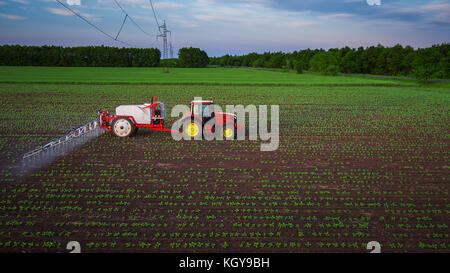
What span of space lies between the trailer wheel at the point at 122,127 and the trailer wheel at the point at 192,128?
2785 mm

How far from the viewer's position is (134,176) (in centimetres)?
1129

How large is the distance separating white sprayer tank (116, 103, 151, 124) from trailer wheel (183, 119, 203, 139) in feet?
6.49

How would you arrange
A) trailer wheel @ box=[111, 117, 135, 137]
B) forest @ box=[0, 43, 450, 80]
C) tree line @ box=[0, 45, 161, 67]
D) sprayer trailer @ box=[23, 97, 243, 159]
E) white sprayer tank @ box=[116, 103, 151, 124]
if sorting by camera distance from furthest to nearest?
tree line @ box=[0, 45, 161, 67] → forest @ box=[0, 43, 450, 80] → trailer wheel @ box=[111, 117, 135, 137] → white sprayer tank @ box=[116, 103, 151, 124] → sprayer trailer @ box=[23, 97, 243, 159]

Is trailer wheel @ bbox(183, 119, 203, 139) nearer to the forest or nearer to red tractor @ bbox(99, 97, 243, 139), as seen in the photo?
red tractor @ bbox(99, 97, 243, 139)

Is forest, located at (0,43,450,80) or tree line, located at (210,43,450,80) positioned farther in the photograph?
forest, located at (0,43,450,80)

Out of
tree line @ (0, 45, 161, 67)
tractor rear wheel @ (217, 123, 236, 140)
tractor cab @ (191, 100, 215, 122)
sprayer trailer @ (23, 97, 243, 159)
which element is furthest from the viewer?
tree line @ (0, 45, 161, 67)

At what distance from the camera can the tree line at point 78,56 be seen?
138 m

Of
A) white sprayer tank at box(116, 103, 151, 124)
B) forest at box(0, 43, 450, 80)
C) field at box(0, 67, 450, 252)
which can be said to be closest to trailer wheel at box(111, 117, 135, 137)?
white sprayer tank at box(116, 103, 151, 124)

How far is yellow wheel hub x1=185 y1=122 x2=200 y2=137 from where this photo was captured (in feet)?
53.3

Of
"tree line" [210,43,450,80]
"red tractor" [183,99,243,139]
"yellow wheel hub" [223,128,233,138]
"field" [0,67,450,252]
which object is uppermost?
"tree line" [210,43,450,80]

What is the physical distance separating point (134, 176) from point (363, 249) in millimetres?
7743
